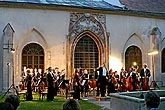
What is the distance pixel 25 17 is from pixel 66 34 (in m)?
3.14

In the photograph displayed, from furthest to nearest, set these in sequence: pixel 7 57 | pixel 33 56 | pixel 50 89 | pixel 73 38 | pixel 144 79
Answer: pixel 73 38
pixel 33 56
pixel 7 57
pixel 144 79
pixel 50 89

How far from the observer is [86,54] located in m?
25.2

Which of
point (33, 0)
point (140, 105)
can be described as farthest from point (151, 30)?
point (140, 105)

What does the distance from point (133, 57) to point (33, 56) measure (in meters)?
8.50

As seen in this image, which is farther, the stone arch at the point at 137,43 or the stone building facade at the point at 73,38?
the stone arch at the point at 137,43

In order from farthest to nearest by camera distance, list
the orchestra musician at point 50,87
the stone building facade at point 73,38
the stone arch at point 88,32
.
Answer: the stone arch at point 88,32, the stone building facade at point 73,38, the orchestra musician at point 50,87

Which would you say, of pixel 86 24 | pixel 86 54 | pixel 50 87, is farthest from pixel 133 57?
pixel 50 87

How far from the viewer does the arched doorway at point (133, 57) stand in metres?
27.0

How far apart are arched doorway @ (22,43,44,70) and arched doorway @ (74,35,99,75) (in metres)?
2.62

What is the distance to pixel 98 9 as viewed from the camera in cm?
2528

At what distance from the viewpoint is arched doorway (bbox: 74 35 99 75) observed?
24.8 m

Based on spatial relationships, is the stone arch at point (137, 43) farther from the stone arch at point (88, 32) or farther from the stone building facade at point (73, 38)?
the stone arch at point (88, 32)

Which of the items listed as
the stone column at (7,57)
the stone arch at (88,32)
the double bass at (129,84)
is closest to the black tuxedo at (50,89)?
the stone column at (7,57)

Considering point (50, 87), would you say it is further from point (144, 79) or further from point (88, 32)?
point (88, 32)
